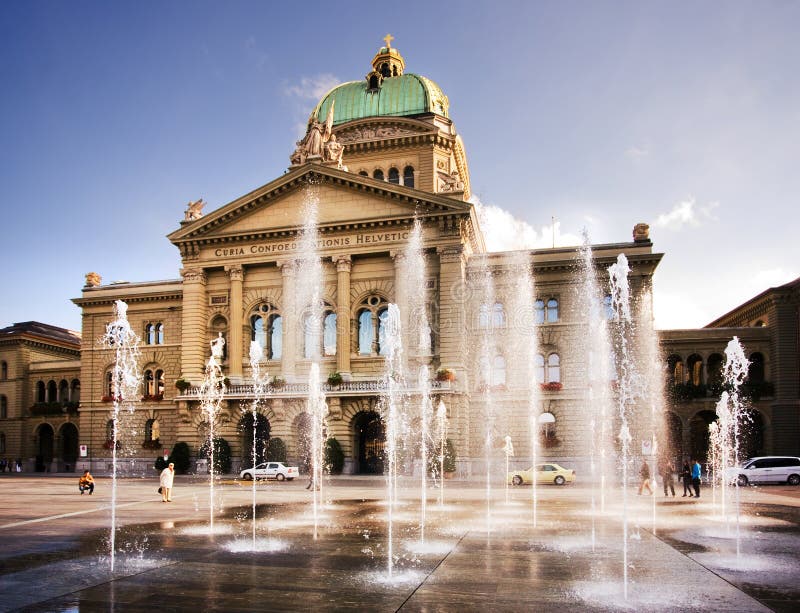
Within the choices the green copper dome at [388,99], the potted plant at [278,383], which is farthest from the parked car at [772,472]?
the green copper dome at [388,99]

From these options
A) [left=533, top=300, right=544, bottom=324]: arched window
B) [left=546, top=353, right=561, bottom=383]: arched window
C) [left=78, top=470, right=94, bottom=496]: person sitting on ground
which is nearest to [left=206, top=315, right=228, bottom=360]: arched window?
[left=78, top=470, right=94, bottom=496]: person sitting on ground

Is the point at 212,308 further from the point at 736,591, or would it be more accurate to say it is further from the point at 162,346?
the point at 736,591

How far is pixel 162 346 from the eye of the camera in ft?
187

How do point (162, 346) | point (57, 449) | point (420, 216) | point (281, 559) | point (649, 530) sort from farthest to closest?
point (57, 449) → point (162, 346) → point (420, 216) → point (649, 530) → point (281, 559)

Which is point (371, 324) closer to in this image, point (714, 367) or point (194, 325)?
point (194, 325)

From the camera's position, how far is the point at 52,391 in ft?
218

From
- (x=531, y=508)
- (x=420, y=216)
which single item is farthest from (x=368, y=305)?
(x=531, y=508)

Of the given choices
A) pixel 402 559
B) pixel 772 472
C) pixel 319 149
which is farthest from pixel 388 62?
pixel 402 559

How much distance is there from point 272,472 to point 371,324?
465 inches

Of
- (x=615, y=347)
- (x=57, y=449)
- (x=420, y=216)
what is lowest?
(x=57, y=449)

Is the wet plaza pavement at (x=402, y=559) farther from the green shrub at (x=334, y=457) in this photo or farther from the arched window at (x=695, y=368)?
the arched window at (x=695, y=368)

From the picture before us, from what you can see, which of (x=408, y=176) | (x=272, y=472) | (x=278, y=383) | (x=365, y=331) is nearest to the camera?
(x=272, y=472)

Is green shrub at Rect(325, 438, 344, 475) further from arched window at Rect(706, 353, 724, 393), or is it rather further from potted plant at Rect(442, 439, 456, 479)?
arched window at Rect(706, 353, 724, 393)

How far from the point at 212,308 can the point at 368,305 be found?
11505mm
